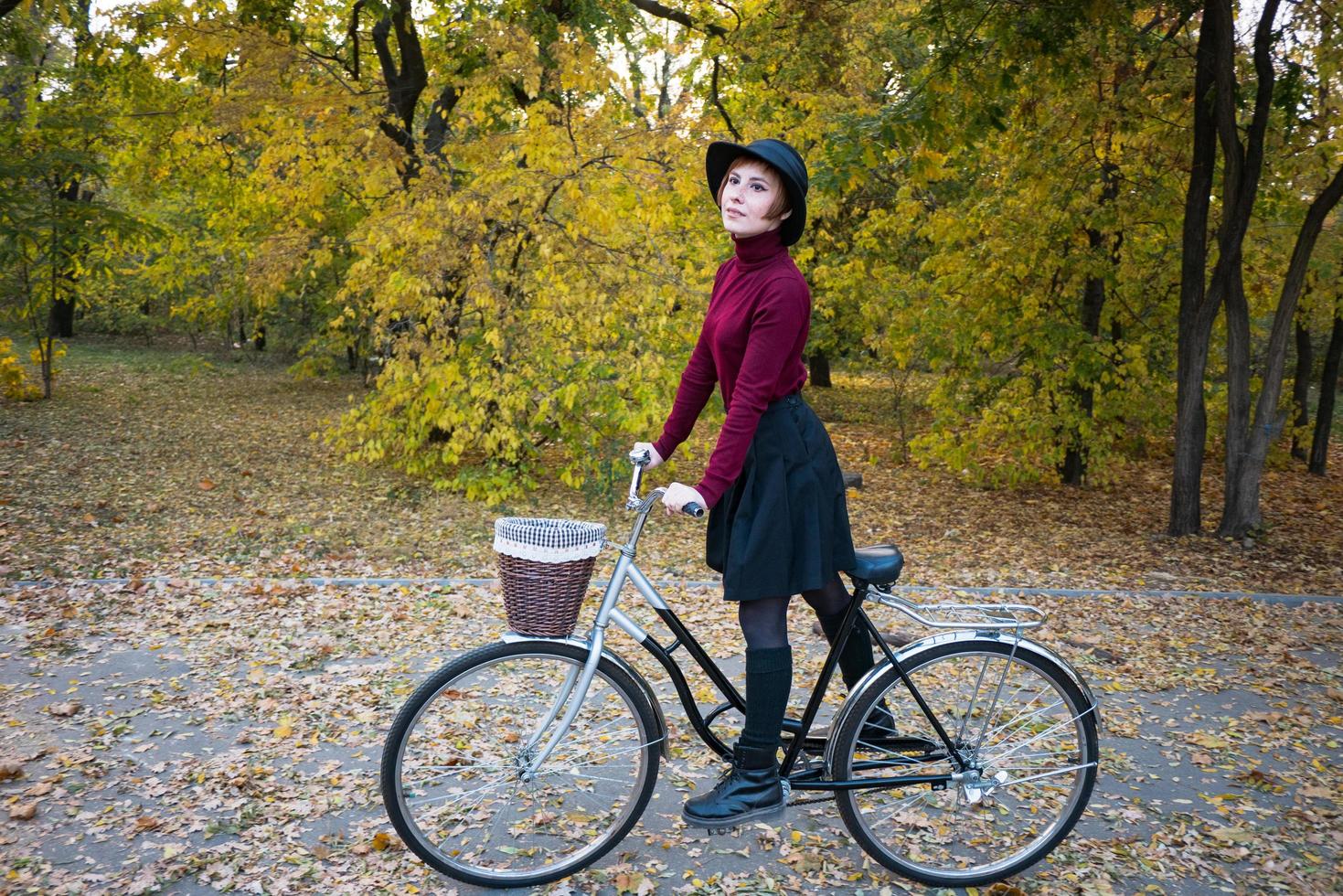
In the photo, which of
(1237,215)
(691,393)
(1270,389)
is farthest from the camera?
(1270,389)

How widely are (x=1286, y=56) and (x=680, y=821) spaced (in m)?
7.48

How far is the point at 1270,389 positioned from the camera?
309 inches

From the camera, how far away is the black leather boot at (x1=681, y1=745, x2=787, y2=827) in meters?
2.82

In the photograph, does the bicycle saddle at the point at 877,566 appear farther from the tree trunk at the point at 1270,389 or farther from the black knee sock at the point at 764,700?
the tree trunk at the point at 1270,389

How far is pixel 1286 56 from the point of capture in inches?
302

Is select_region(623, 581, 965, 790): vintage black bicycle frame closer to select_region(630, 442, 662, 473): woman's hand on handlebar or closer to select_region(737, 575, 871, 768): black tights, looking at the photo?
select_region(737, 575, 871, 768): black tights

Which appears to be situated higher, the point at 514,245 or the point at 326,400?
the point at 514,245

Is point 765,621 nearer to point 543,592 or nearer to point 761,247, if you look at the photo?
point 543,592

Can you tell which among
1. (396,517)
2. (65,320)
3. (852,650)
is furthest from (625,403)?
(65,320)

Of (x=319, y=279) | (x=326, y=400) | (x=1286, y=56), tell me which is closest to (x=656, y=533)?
(x=1286, y=56)

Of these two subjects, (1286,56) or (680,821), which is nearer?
(680,821)

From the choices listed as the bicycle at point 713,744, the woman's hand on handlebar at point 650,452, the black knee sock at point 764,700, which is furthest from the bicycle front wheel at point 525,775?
the woman's hand on handlebar at point 650,452

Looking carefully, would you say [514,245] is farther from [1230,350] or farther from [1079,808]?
[1079,808]

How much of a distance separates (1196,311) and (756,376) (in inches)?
256
